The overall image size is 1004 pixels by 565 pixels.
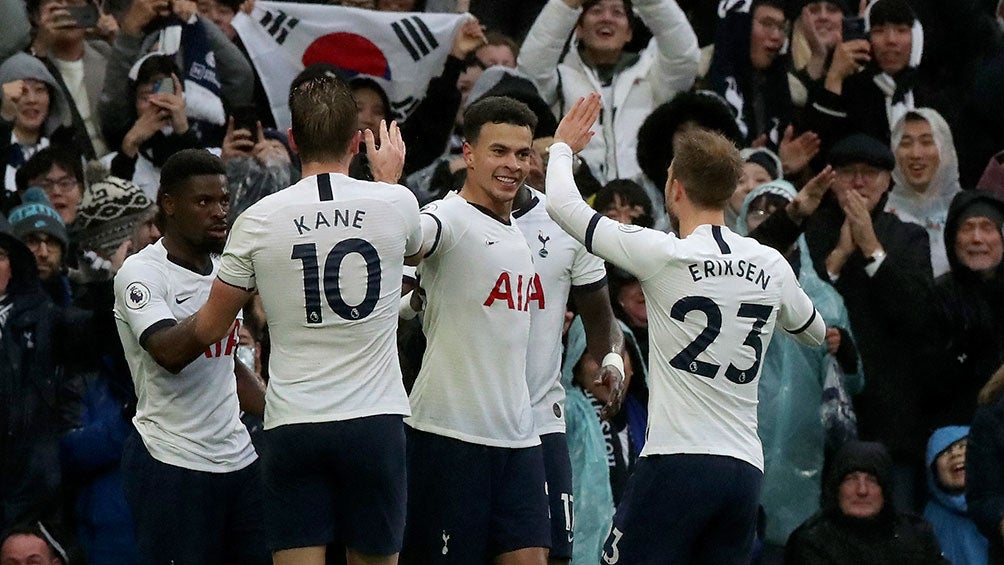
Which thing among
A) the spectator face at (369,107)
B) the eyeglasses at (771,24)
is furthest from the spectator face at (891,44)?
the spectator face at (369,107)

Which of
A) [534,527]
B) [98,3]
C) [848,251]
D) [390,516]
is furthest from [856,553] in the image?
[98,3]

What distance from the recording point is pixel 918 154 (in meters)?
13.7

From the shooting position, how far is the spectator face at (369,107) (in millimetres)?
12781

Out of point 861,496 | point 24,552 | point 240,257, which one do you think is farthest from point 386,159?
point 861,496

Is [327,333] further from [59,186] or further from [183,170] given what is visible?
[59,186]

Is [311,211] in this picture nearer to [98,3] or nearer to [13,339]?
[13,339]

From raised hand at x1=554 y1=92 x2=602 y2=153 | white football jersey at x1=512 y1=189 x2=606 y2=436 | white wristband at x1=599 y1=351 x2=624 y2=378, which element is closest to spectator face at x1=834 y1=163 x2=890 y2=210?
white football jersey at x1=512 y1=189 x2=606 y2=436

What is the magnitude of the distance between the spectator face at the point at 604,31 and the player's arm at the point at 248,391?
4934 millimetres

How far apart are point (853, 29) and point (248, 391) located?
6.70m

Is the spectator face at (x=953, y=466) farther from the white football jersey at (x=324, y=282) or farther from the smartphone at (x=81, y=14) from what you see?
the smartphone at (x=81, y=14)

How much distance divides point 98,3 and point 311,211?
21.9 ft

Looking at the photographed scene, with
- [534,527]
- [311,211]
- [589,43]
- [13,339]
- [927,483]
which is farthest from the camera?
[589,43]

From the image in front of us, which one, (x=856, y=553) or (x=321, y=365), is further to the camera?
(x=856, y=553)

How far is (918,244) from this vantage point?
1284cm
